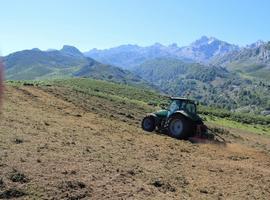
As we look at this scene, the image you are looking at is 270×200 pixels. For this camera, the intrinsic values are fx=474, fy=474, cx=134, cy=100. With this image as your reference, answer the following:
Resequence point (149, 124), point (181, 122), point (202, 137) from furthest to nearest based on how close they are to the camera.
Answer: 1. point (149, 124)
2. point (202, 137)
3. point (181, 122)

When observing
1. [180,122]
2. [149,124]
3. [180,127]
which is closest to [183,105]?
[180,122]

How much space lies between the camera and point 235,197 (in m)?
14.7

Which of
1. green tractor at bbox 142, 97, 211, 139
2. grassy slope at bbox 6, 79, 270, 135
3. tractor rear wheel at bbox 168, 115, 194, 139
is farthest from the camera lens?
grassy slope at bbox 6, 79, 270, 135

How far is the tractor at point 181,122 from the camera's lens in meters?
28.2

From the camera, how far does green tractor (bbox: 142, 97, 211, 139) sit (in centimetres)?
2824

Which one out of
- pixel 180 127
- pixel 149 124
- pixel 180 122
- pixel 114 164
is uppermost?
pixel 180 122

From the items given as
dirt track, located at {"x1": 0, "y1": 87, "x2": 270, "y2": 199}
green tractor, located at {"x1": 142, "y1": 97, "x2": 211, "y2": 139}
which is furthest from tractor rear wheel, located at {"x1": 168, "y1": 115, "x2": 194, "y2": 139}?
dirt track, located at {"x1": 0, "y1": 87, "x2": 270, "y2": 199}

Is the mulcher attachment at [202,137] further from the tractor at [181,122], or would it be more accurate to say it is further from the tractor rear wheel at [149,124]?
the tractor rear wheel at [149,124]

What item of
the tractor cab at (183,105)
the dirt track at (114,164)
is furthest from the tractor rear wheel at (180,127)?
the tractor cab at (183,105)

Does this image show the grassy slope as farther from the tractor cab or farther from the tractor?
the tractor cab

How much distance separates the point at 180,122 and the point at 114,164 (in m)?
11.6

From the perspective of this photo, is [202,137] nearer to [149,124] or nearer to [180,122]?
[180,122]

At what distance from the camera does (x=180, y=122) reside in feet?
92.7

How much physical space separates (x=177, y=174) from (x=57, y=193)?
5765mm
